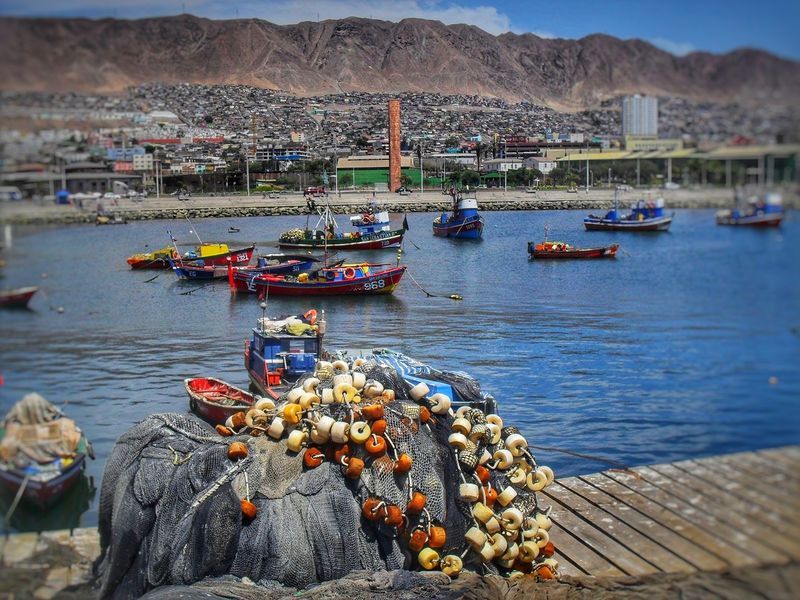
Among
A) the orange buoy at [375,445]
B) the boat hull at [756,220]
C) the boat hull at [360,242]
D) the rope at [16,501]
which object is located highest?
the boat hull at [756,220]

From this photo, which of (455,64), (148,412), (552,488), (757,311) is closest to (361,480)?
(552,488)

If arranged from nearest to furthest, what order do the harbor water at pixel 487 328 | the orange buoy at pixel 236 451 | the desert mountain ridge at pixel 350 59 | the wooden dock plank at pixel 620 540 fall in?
the wooden dock plank at pixel 620 540 < the harbor water at pixel 487 328 < the orange buoy at pixel 236 451 < the desert mountain ridge at pixel 350 59

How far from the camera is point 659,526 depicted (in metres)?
4.50

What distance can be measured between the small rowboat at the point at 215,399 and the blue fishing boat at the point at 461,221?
6.78 feet

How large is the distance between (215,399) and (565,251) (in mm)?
2972

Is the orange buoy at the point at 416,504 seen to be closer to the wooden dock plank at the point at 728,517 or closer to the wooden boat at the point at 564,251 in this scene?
the wooden dock plank at the point at 728,517

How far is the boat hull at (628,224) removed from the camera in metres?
5.43

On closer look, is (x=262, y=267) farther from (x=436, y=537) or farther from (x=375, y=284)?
(x=436, y=537)

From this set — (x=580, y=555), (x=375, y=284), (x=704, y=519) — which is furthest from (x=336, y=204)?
(x=704, y=519)

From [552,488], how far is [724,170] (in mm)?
2251

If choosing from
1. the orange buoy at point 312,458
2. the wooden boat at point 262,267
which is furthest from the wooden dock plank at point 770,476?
the wooden boat at point 262,267

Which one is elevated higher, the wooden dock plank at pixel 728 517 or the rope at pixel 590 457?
the wooden dock plank at pixel 728 517

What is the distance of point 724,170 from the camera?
404 cm

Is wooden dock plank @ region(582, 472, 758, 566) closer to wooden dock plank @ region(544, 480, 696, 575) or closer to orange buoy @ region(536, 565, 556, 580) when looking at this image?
wooden dock plank @ region(544, 480, 696, 575)
